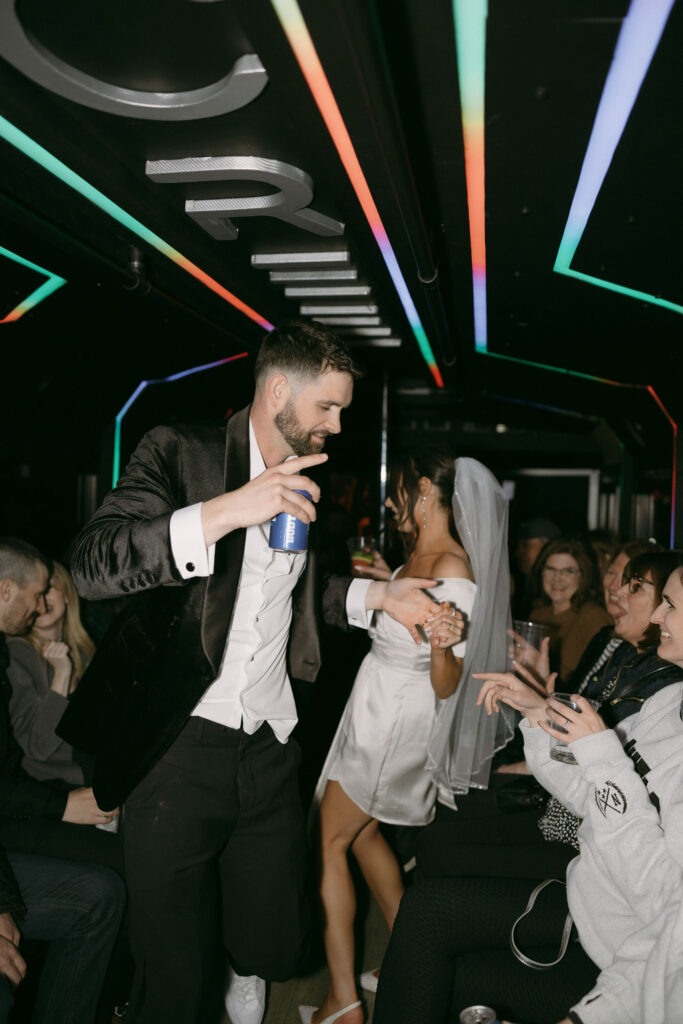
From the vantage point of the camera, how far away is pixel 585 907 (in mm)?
1635

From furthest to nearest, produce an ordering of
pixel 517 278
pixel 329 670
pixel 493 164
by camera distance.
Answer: pixel 329 670
pixel 517 278
pixel 493 164

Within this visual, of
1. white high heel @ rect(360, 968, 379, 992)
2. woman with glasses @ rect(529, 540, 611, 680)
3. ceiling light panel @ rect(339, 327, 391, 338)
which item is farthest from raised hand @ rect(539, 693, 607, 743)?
ceiling light panel @ rect(339, 327, 391, 338)

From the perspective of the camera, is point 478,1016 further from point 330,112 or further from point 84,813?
point 330,112

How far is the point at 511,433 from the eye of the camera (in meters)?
7.92

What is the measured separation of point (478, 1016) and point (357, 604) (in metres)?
1.07

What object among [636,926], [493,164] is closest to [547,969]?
[636,926]

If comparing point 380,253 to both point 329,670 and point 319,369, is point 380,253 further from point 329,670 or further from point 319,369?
point 329,670

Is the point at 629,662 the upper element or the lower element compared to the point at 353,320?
lower

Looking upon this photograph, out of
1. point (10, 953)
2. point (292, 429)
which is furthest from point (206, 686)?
point (10, 953)

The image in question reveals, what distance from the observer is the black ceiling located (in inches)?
58.7

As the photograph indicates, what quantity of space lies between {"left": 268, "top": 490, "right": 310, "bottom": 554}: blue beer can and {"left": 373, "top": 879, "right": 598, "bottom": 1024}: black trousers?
3.29 ft

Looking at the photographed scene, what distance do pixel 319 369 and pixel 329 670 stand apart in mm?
2763

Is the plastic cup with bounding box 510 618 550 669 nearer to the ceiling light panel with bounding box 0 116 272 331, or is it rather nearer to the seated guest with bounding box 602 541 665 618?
the seated guest with bounding box 602 541 665 618

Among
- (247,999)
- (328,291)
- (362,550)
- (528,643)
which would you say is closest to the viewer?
(247,999)
